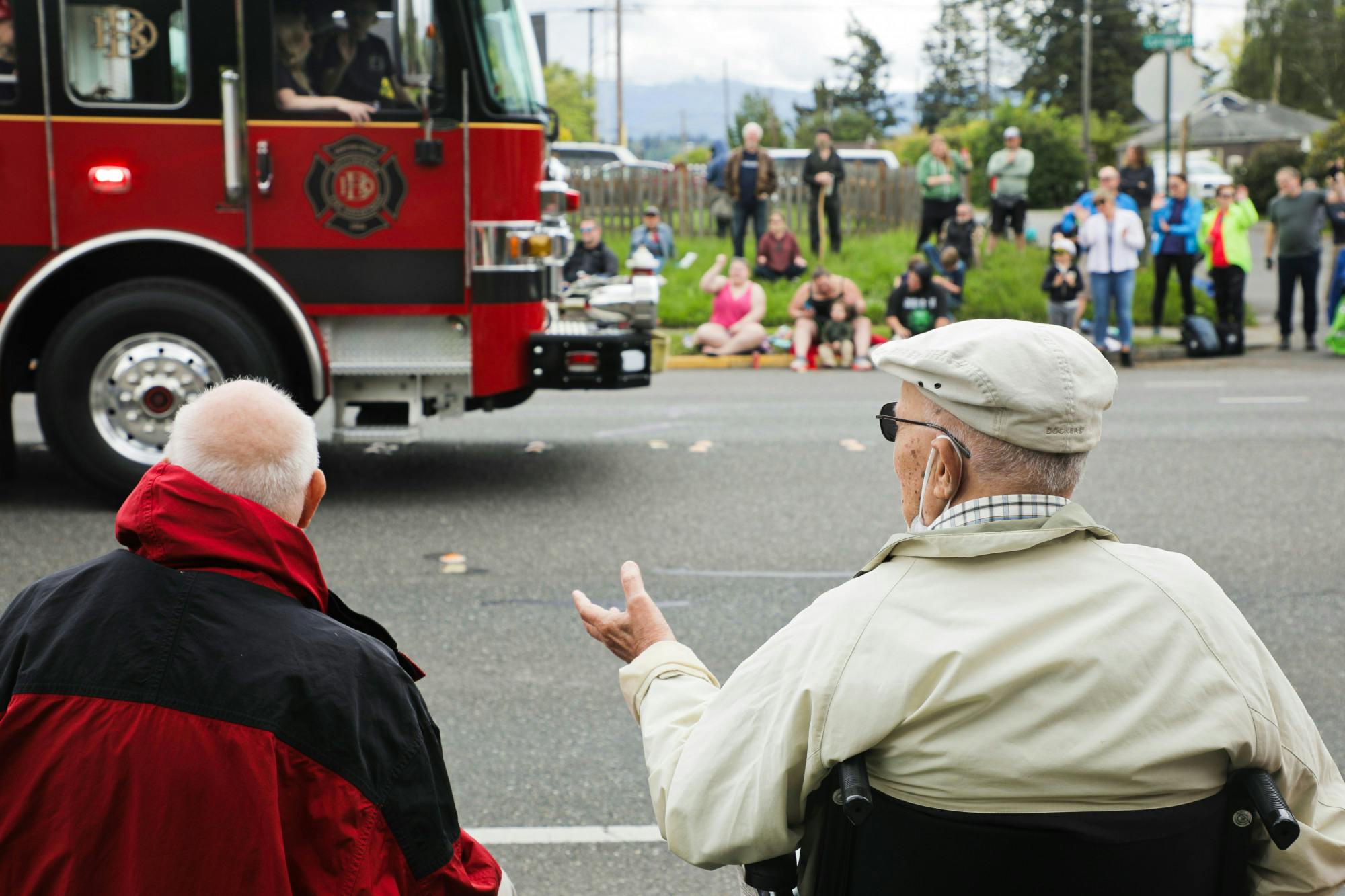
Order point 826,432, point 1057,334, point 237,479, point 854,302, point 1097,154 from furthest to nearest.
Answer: point 1097,154, point 854,302, point 826,432, point 237,479, point 1057,334

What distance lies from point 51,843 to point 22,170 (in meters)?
6.45

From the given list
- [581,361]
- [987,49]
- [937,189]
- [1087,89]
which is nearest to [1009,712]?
[581,361]

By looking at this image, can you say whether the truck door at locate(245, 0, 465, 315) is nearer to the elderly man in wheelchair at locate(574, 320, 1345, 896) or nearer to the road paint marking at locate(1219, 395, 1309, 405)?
the elderly man in wheelchair at locate(574, 320, 1345, 896)

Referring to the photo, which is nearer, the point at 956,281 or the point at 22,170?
the point at 22,170

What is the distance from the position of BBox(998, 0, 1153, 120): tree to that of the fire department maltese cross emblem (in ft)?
222

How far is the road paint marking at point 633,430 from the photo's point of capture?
10.8m

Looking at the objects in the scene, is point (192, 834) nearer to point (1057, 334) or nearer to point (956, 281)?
point (1057, 334)

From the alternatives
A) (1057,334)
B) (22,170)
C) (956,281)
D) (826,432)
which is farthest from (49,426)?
(956,281)

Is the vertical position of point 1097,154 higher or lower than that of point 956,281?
higher

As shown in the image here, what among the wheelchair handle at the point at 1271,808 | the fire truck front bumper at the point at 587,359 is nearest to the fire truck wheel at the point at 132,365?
the fire truck front bumper at the point at 587,359

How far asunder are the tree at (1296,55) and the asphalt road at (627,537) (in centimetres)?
7285

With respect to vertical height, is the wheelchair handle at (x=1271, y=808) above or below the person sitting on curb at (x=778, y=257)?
below

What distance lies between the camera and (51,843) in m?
2.11

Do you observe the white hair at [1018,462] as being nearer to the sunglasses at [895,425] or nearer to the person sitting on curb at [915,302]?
the sunglasses at [895,425]
